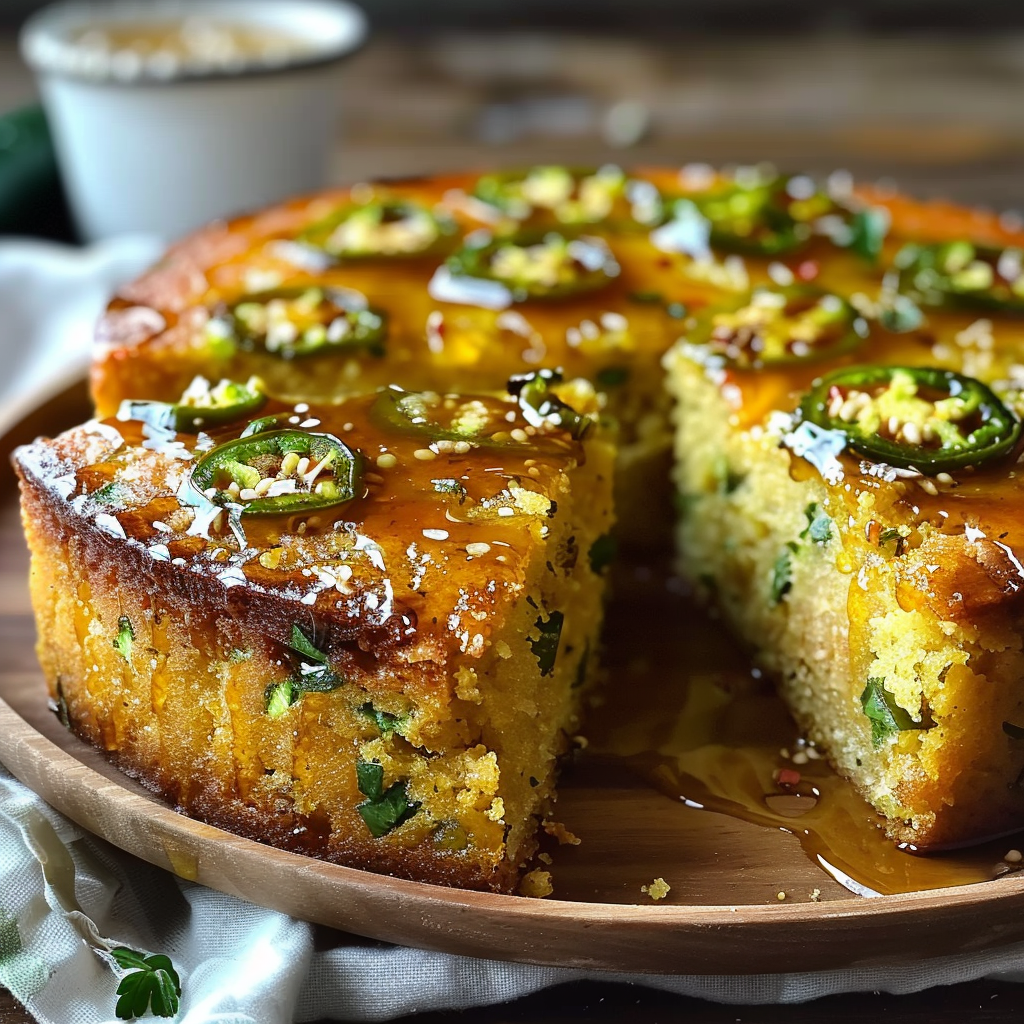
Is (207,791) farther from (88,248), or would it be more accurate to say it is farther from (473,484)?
(88,248)

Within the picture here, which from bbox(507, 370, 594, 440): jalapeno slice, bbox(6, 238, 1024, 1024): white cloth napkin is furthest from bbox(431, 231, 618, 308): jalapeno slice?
bbox(6, 238, 1024, 1024): white cloth napkin

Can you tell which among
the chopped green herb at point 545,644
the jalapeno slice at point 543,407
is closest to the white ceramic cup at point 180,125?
the jalapeno slice at point 543,407

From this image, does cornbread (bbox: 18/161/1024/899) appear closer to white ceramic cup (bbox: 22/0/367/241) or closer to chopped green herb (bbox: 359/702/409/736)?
chopped green herb (bbox: 359/702/409/736)

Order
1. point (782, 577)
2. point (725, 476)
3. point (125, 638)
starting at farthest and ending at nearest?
point (725, 476), point (782, 577), point (125, 638)

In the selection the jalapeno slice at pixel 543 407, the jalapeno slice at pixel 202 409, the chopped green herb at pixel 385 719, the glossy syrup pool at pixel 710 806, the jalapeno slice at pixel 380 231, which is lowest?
the glossy syrup pool at pixel 710 806

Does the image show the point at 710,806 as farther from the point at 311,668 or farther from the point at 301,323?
the point at 301,323

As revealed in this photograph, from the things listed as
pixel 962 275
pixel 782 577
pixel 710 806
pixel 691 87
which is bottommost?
pixel 691 87

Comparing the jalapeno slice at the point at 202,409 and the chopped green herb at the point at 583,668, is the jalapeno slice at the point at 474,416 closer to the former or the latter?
the jalapeno slice at the point at 202,409

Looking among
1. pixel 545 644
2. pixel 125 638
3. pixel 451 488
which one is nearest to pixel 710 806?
pixel 545 644

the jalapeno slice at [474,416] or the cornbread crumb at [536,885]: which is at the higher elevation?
the jalapeno slice at [474,416]
